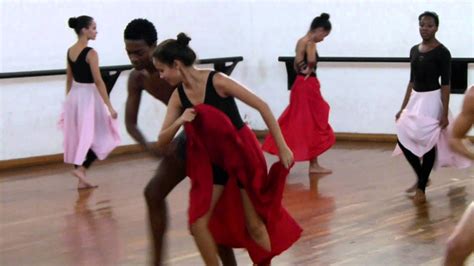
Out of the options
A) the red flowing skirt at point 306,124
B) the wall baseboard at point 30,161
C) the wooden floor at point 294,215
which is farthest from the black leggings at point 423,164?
the wall baseboard at point 30,161

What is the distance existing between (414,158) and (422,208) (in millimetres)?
600

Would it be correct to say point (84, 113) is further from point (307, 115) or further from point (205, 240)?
point (205, 240)

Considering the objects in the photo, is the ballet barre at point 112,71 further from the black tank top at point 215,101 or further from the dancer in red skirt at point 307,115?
the black tank top at point 215,101

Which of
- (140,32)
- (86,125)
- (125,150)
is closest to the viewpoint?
(140,32)

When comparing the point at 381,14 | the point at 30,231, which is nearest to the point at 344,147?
the point at 381,14

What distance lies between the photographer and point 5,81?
31.7ft

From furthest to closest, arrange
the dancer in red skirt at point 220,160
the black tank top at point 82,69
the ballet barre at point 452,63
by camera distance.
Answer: the ballet barre at point 452,63, the black tank top at point 82,69, the dancer in red skirt at point 220,160

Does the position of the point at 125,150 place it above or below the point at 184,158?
below

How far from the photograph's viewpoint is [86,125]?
8.54 metres

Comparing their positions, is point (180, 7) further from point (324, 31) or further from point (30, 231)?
point (30, 231)

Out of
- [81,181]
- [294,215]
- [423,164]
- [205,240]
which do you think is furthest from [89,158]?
[205,240]

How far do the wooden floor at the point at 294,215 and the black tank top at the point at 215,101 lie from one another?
→ 127 cm

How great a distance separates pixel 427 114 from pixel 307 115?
5.38 feet

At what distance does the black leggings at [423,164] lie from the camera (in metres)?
7.30
